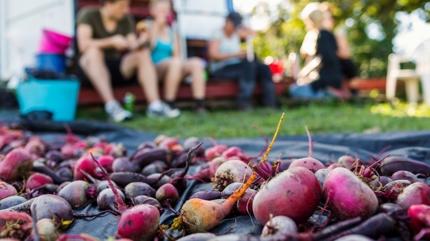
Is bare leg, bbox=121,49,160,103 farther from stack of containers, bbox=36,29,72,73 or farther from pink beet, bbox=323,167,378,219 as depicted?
pink beet, bbox=323,167,378,219

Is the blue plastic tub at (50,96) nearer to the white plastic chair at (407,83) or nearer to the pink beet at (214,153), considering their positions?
the pink beet at (214,153)

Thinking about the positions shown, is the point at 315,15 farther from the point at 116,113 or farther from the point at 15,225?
the point at 15,225

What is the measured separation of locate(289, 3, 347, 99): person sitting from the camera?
638 centimetres

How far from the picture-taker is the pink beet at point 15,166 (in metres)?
1.61

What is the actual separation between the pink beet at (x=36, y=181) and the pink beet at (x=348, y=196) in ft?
3.19

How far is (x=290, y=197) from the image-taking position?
0.95 meters

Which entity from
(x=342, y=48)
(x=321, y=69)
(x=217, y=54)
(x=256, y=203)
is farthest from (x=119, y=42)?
(x=256, y=203)

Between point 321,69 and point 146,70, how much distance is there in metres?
2.57

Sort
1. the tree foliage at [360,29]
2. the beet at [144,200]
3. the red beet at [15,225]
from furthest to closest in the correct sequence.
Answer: the tree foliage at [360,29] → the beet at [144,200] → the red beet at [15,225]

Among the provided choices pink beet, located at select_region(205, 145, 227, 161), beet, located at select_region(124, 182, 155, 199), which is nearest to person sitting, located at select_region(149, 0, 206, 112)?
pink beet, located at select_region(205, 145, 227, 161)

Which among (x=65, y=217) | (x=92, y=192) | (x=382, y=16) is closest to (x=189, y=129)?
(x=92, y=192)

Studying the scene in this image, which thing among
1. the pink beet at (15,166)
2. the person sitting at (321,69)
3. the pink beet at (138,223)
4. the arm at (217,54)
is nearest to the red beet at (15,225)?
the pink beet at (138,223)

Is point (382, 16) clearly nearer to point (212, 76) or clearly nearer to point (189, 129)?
point (212, 76)

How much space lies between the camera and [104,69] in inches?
196
